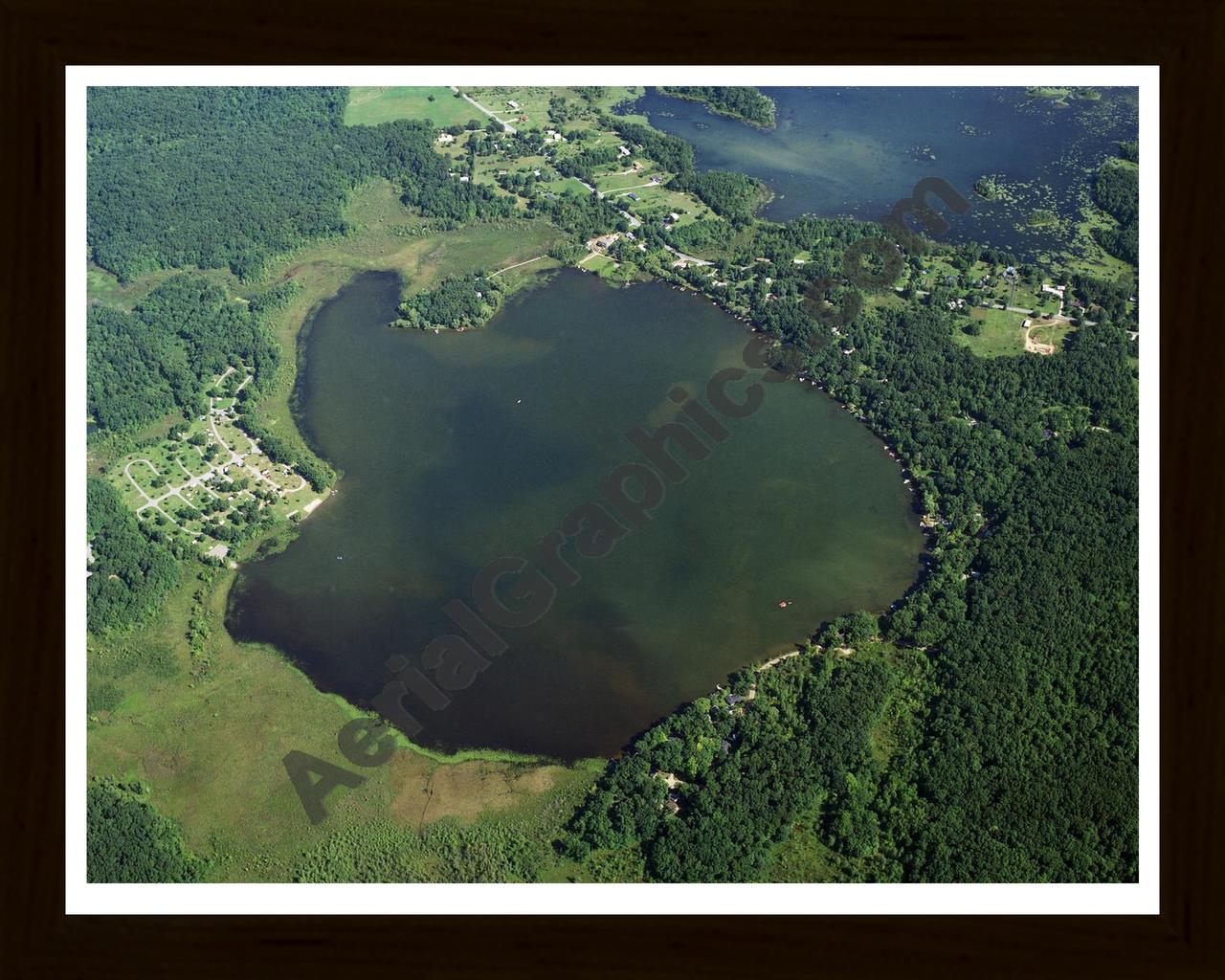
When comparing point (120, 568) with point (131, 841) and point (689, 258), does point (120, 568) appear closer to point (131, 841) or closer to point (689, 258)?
point (131, 841)

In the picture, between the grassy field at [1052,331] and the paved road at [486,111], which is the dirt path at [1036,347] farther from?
the paved road at [486,111]

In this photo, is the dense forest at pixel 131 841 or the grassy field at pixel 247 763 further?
the grassy field at pixel 247 763

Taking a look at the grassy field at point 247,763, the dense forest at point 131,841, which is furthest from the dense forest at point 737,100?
the dense forest at point 131,841

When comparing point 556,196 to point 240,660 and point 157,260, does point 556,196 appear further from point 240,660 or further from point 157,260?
point 240,660

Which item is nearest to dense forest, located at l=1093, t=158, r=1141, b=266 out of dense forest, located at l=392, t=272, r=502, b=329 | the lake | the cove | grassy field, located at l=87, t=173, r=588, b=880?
the lake

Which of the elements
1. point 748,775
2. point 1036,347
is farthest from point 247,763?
point 1036,347

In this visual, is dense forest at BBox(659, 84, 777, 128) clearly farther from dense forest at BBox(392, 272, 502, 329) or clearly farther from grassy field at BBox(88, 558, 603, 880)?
grassy field at BBox(88, 558, 603, 880)
